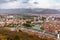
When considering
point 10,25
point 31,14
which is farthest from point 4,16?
point 31,14

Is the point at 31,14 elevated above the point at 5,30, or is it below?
above

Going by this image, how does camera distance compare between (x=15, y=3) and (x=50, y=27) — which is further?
(x=15, y=3)

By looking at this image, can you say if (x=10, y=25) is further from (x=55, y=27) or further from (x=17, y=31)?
(x=55, y=27)

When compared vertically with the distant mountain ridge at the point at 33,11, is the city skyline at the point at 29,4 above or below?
above

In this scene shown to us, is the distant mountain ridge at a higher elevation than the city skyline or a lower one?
lower

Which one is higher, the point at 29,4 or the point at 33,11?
the point at 29,4

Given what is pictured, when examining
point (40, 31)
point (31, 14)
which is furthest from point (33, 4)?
point (40, 31)

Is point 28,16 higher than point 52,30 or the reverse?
higher

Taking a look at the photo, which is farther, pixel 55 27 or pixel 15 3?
pixel 15 3

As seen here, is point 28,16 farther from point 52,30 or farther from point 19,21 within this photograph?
point 52,30
